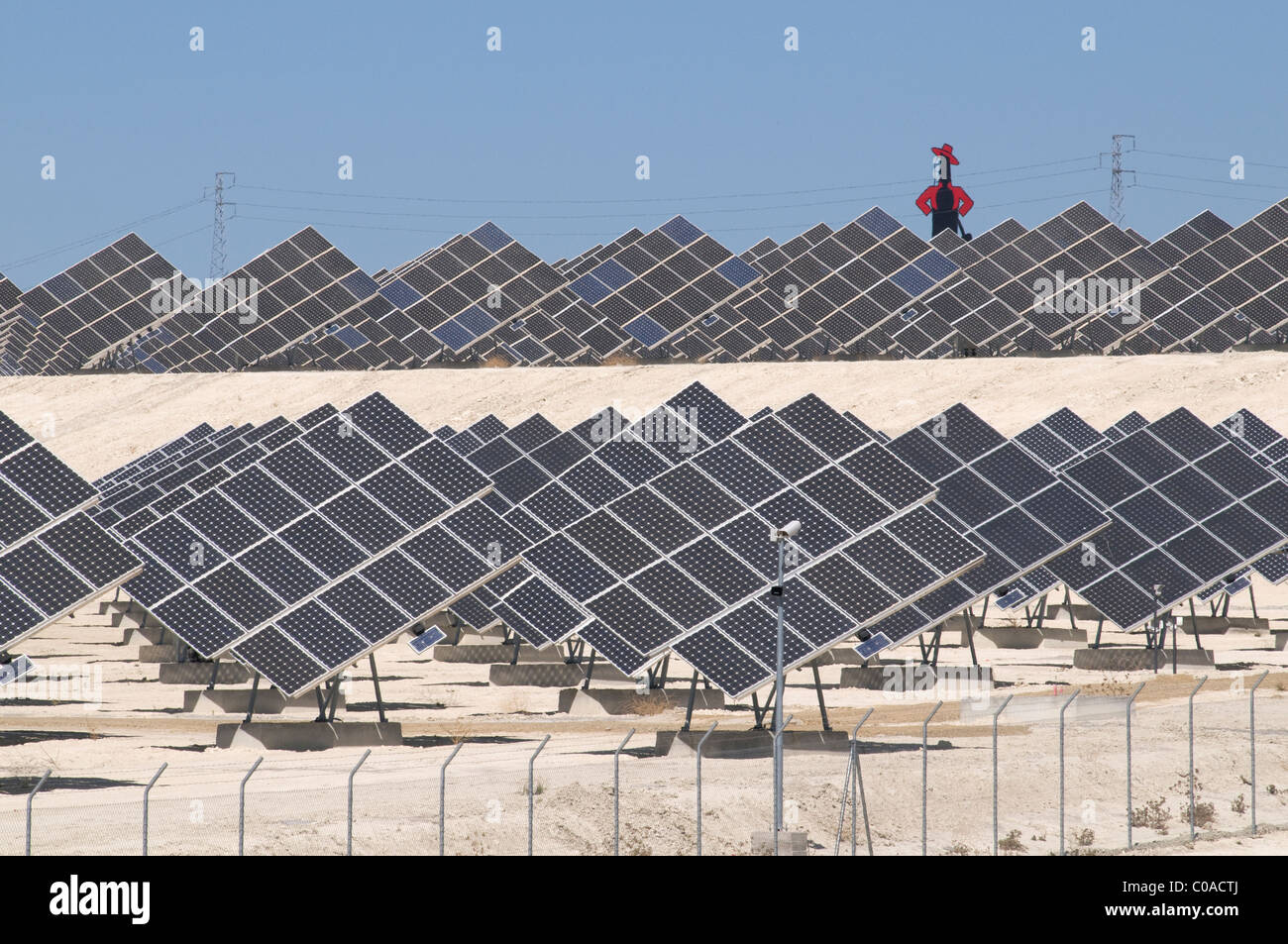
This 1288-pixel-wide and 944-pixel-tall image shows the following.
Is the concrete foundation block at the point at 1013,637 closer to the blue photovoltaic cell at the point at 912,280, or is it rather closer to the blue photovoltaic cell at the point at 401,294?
the blue photovoltaic cell at the point at 912,280

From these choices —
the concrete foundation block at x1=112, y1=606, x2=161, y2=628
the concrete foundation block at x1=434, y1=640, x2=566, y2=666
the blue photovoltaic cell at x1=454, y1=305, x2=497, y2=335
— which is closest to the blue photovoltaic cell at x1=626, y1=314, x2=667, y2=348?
the blue photovoltaic cell at x1=454, y1=305, x2=497, y2=335

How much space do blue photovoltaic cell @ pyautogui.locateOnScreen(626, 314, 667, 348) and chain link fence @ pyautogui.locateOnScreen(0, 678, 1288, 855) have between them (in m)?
60.4

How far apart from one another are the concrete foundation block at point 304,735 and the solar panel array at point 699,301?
6024cm

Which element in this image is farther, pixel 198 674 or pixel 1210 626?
pixel 1210 626

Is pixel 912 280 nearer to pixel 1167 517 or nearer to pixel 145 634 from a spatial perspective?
pixel 1167 517

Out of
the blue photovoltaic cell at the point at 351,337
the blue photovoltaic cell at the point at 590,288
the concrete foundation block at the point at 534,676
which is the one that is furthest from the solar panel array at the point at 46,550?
the blue photovoltaic cell at the point at 590,288

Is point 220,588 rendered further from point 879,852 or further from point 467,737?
point 879,852

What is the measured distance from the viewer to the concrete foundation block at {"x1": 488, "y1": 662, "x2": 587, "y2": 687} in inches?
1590

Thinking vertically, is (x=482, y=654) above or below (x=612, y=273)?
below

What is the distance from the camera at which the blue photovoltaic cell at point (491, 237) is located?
10469 cm

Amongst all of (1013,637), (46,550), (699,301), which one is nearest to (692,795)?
(46,550)

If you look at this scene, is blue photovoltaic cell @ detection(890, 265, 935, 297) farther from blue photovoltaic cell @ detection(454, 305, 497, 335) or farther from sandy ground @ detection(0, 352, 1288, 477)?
blue photovoltaic cell @ detection(454, 305, 497, 335)

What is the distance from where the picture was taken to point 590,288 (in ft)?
330

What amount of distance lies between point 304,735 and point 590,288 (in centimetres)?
7166
